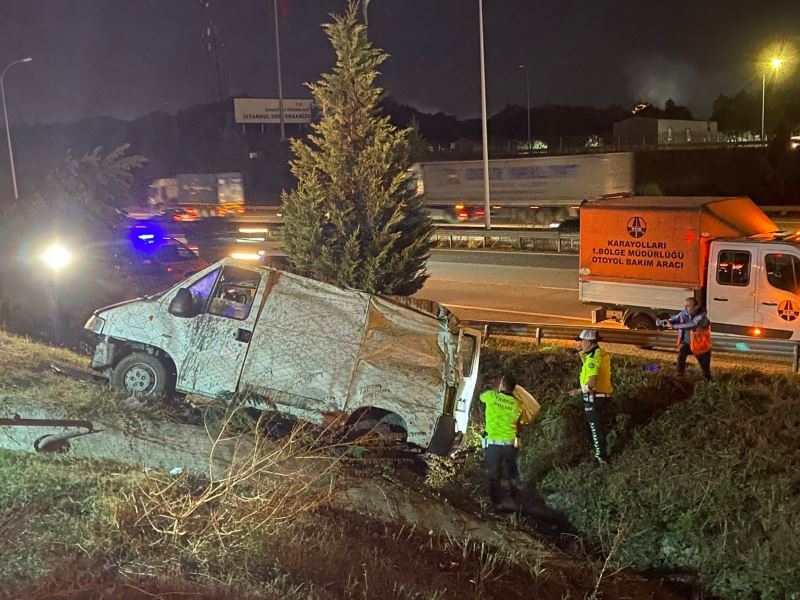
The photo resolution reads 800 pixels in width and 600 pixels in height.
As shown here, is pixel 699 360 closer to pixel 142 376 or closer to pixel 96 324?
pixel 142 376

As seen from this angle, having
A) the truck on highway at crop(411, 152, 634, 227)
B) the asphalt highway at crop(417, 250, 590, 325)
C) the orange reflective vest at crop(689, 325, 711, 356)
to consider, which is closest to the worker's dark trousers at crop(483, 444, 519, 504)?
the orange reflective vest at crop(689, 325, 711, 356)

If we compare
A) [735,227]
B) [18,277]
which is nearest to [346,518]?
[735,227]

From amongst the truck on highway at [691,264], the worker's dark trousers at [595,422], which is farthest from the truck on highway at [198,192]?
the worker's dark trousers at [595,422]

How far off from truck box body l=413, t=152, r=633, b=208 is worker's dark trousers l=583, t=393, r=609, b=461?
25.5 meters

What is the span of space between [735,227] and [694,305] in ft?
12.1

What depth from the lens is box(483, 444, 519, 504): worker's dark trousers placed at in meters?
8.46

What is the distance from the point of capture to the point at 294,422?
8.62 m

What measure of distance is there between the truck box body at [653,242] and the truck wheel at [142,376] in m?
8.47

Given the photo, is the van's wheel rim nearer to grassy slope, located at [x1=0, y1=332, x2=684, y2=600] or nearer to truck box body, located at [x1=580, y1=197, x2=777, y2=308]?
grassy slope, located at [x1=0, y1=332, x2=684, y2=600]

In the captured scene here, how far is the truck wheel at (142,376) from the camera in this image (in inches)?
356

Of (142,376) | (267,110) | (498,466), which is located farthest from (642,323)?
(267,110)

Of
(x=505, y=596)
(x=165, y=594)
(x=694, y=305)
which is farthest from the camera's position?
(x=694, y=305)

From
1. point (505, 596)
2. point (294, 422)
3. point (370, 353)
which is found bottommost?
point (505, 596)

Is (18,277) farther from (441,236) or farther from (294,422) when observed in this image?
(441,236)
